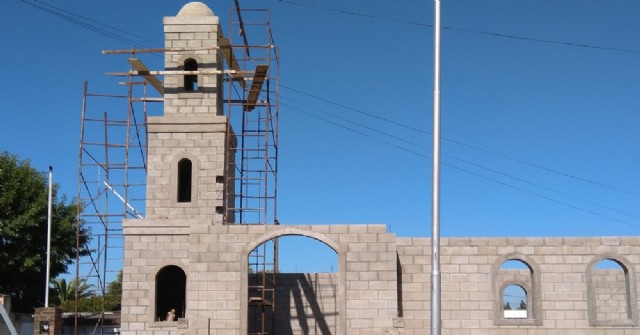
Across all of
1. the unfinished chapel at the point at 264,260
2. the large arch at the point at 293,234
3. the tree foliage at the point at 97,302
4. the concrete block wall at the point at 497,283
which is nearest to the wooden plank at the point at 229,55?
the unfinished chapel at the point at 264,260

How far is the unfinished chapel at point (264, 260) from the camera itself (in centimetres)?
1941

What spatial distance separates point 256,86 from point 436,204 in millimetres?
11069

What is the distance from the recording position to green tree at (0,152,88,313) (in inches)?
1131

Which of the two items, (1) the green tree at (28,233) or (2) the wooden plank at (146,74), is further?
(1) the green tree at (28,233)

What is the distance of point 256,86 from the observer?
23109 millimetres

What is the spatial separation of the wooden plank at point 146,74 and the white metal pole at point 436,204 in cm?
1063

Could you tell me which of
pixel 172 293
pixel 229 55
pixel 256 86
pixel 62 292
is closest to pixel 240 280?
pixel 172 293

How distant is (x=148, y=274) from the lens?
20172mm

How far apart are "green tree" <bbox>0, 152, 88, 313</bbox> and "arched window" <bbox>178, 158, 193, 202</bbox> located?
824cm

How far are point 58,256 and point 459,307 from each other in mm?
17210

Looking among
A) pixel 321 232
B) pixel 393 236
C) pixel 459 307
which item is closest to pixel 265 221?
pixel 321 232

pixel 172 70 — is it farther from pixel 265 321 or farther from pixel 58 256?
pixel 58 256

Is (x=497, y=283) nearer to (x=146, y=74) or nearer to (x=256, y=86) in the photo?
(x=256, y=86)

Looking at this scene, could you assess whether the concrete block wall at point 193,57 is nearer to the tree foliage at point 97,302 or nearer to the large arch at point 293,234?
the large arch at point 293,234
